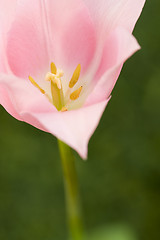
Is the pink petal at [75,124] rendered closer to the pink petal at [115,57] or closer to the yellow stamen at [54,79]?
the pink petal at [115,57]

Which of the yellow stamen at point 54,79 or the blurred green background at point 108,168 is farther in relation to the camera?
the blurred green background at point 108,168

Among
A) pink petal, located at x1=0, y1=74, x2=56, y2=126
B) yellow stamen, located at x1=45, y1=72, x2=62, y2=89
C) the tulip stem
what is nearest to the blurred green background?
the tulip stem

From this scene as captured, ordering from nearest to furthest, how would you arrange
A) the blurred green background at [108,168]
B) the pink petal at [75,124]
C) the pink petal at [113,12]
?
the pink petal at [75,124], the pink petal at [113,12], the blurred green background at [108,168]

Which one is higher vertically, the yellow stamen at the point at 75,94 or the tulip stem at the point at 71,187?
the yellow stamen at the point at 75,94

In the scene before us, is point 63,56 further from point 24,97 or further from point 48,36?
point 24,97

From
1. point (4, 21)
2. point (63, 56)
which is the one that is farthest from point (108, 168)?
point (4, 21)

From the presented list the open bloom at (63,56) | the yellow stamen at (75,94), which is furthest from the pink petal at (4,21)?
the yellow stamen at (75,94)

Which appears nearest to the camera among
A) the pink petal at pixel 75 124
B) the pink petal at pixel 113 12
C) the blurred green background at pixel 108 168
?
the pink petal at pixel 75 124
